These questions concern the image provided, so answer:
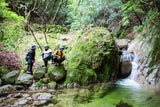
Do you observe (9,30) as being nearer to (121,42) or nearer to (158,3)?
(158,3)

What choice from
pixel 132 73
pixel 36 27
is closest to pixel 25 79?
pixel 132 73

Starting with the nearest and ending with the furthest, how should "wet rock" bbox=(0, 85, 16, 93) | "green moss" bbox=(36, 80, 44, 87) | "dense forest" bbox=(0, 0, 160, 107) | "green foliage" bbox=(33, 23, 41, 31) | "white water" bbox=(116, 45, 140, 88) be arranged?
"dense forest" bbox=(0, 0, 160, 107), "wet rock" bbox=(0, 85, 16, 93), "green moss" bbox=(36, 80, 44, 87), "white water" bbox=(116, 45, 140, 88), "green foliage" bbox=(33, 23, 41, 31)

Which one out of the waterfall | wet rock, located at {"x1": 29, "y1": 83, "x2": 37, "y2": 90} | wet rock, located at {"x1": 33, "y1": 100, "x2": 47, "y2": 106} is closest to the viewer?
wet rock, located at {"x1": 33, "y1": 100, "x2": 47, "y2": 106}

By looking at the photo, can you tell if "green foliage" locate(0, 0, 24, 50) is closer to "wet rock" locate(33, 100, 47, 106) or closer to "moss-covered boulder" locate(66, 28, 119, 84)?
"moss-covered boulder" locate(66, 28, 119, 84)

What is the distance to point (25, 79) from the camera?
5.62 meters

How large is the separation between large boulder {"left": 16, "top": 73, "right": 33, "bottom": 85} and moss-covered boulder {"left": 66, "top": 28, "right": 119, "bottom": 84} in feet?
6.61

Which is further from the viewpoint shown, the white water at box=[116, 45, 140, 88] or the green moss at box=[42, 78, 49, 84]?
the white water at box=[116, 45, 140, 88]

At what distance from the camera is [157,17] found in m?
7.18

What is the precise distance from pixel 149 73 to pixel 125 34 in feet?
31.3

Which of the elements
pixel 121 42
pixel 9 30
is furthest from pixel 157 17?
pixel 9 30

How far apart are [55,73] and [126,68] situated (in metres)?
5.72

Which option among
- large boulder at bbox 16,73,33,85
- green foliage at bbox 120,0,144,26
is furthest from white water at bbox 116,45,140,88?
large boulder at bbox 16,73,33,85

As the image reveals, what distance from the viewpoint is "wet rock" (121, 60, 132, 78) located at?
841 cm

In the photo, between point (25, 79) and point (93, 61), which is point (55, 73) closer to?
point (25, 79)
